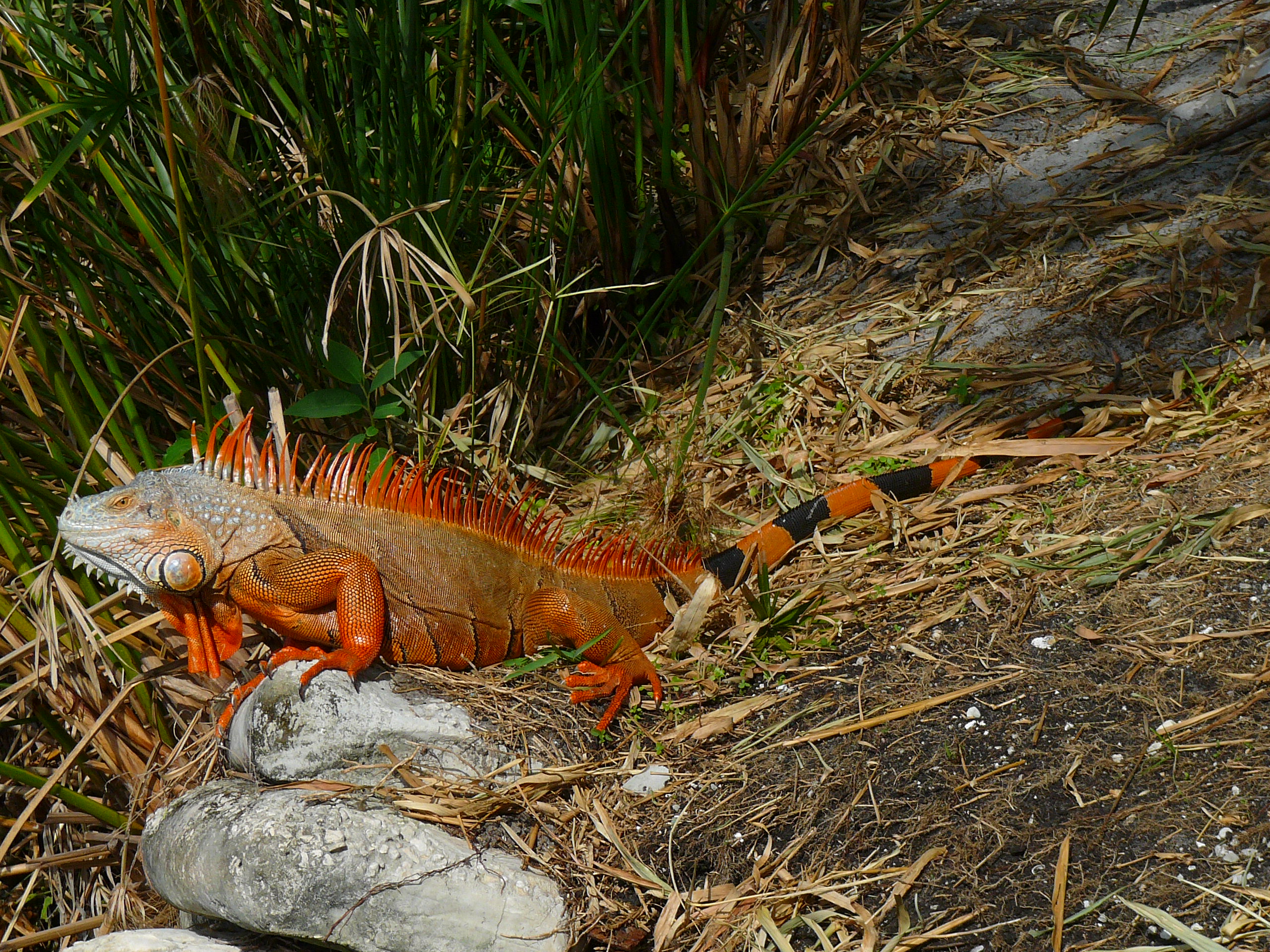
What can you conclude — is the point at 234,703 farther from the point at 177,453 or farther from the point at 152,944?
the point at 177,453

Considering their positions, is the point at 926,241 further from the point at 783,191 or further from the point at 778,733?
the point at 778,733

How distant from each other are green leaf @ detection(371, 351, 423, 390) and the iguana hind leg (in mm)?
786

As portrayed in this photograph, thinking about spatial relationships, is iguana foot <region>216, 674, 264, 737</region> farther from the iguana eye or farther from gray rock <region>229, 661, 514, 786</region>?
the iguana eye

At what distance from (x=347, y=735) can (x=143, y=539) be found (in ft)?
2.40

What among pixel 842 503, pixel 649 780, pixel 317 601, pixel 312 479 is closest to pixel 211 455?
pixel 312 479

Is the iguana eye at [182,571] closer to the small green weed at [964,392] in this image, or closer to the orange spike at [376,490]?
the orange spike at [376,490]

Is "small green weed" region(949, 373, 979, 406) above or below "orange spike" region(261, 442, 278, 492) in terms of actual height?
below

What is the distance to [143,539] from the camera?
8.59 ft

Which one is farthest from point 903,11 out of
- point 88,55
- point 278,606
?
point 278,606

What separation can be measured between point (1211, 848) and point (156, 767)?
9.44 ft

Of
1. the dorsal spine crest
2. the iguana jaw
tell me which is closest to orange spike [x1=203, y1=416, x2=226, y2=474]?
the dorsal spine crest

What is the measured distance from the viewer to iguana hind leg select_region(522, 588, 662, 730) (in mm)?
2887

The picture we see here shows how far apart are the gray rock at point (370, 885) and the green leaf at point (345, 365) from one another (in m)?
1.20

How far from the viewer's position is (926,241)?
4.14 m
